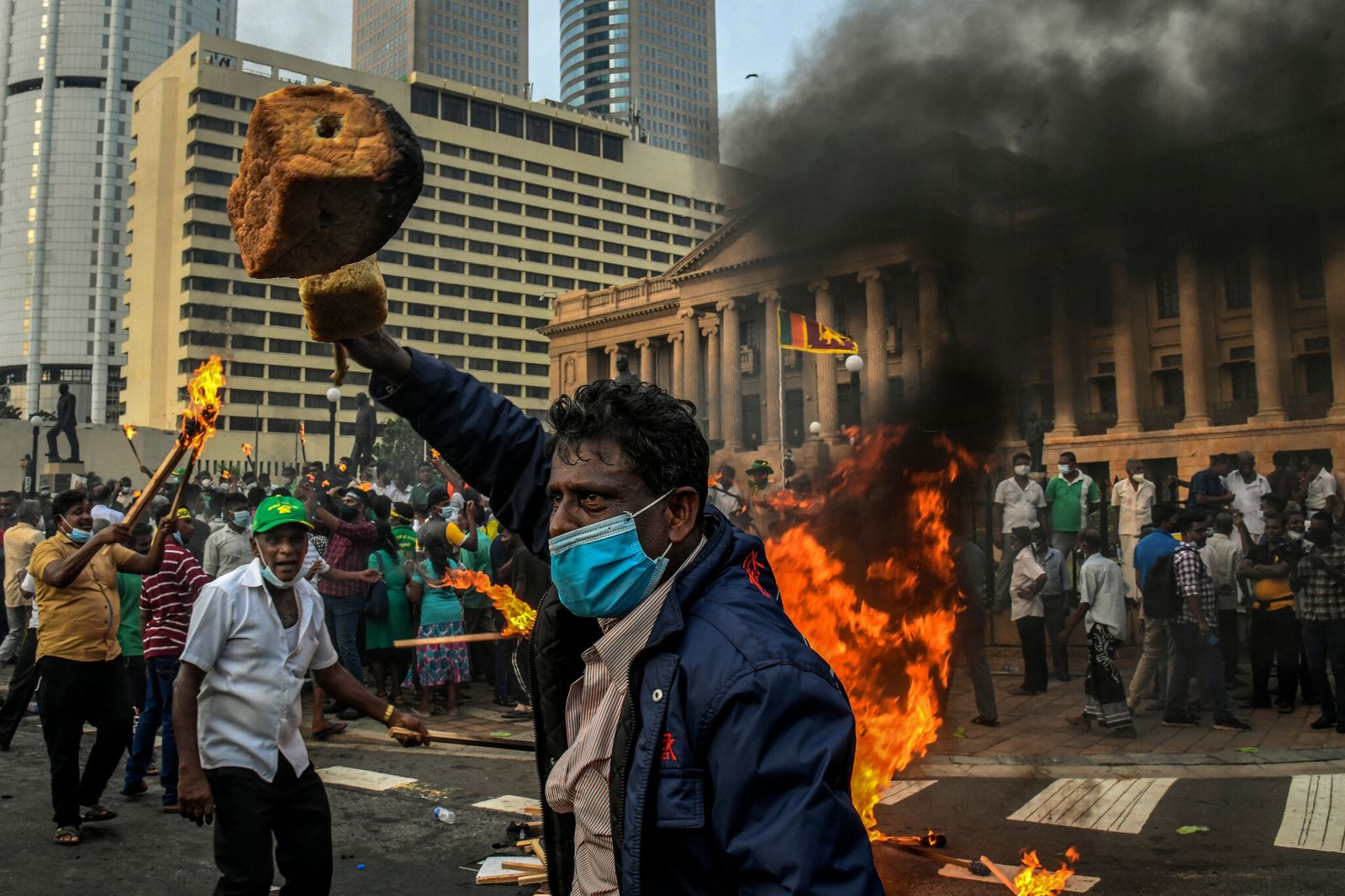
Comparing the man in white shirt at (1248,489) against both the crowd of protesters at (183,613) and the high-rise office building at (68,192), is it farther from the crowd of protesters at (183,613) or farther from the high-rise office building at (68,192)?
the high-rise office building at (68,192)

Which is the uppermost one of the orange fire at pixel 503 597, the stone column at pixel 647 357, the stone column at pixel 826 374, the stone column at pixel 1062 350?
the stone column at pixel 647 357

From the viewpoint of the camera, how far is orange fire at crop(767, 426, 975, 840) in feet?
17.5

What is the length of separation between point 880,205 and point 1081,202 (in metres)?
1.61

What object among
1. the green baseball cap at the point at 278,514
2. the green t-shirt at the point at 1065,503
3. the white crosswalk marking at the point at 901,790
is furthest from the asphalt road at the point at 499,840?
the green t-shirt at the point at 1065,503

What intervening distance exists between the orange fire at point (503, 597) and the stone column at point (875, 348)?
3.10m

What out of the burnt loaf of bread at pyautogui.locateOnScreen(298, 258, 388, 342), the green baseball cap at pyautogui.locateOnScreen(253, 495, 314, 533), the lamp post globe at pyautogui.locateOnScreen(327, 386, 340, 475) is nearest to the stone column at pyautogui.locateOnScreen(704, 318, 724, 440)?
the lamp post globe at pyautogui.locateOnScreen(327, 386, 340, 475)

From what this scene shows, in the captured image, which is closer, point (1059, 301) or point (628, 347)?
point (1059, 301)

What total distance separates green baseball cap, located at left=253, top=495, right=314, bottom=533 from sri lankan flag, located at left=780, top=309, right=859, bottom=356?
39.0 ft

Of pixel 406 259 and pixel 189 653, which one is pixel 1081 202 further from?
pixel 406 259

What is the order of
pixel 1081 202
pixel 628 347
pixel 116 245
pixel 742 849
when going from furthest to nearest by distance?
pixel 116 245, pixel 628 347, pixel 1081 202, pixel 742 849

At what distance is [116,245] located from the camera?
111m

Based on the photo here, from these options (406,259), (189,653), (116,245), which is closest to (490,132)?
(406,259)

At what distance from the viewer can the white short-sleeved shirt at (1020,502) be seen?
1125cm

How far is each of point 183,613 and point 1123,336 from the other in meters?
8.45
